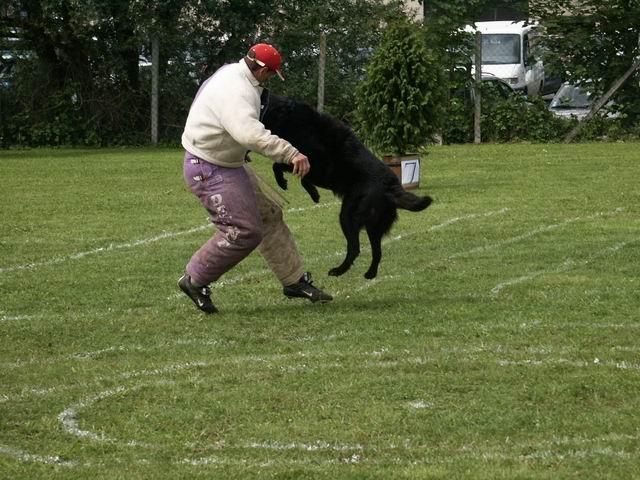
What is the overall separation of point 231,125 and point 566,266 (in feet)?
12.0

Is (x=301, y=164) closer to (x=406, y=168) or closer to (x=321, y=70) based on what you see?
(x=406, y=168)

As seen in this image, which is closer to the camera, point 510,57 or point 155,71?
point 155,71

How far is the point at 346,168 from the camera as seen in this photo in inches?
383

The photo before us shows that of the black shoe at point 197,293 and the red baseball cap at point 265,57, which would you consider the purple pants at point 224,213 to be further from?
the red baseball cap at point 265,57

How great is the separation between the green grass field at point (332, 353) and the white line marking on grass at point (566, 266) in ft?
0.08

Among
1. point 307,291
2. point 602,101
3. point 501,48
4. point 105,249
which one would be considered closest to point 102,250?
point 105,249

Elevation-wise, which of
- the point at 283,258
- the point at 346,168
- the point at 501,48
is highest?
the point at 501,48

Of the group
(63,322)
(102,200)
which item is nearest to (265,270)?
(63,322)

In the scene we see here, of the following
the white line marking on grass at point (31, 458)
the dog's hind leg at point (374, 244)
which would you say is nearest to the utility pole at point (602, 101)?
the dog's hind leg at point (374, 244)

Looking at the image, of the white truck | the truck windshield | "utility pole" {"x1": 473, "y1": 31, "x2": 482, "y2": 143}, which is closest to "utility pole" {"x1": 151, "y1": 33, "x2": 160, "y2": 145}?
"utility pole" {"x1": 473, "y1": 31, "x2": 482, "y2": 143}

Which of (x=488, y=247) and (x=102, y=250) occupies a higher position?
(x=488, y=247)

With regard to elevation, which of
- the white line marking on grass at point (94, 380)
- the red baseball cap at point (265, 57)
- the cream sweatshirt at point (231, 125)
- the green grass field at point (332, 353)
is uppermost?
the red baseball cap at point (265, 57)

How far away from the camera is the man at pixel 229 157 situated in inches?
348

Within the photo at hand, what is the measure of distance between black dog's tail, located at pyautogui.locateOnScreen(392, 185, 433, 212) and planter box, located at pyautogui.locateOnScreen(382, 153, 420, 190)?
7.55 m
